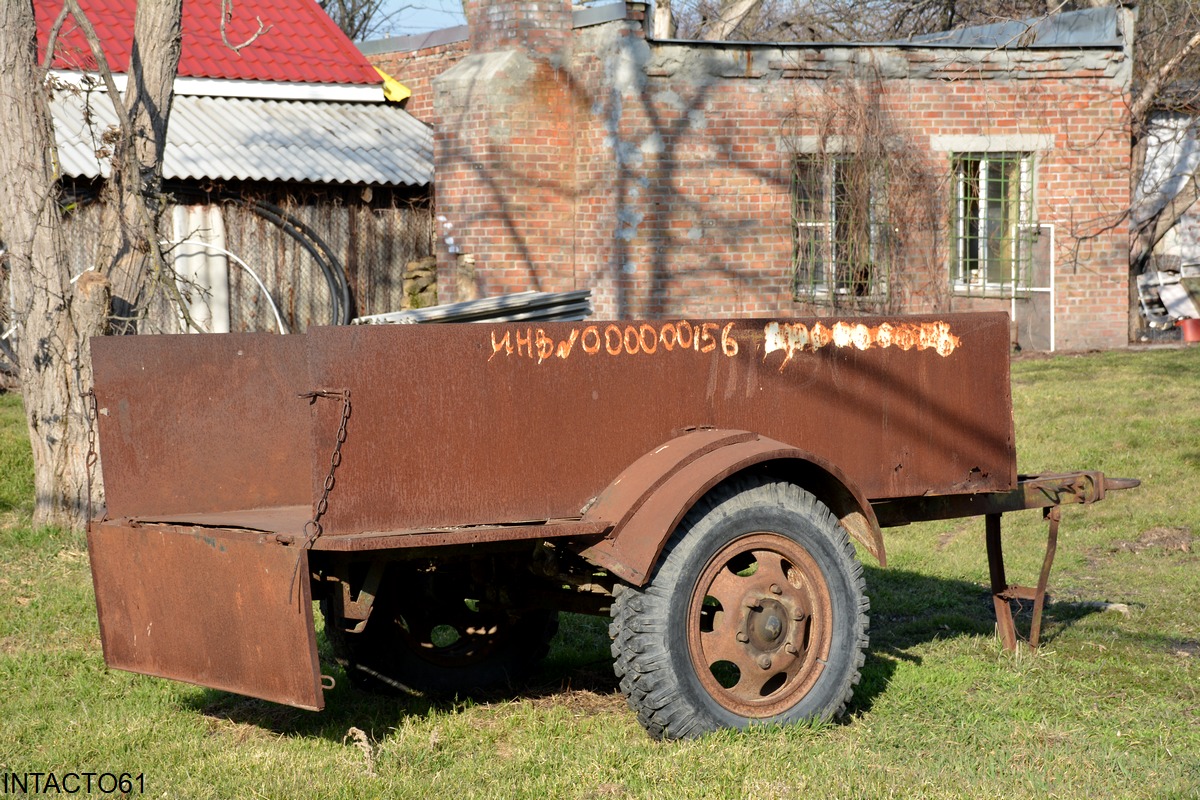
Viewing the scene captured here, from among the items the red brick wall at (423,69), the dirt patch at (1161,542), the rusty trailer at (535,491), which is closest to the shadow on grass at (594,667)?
the rusty trailer at (535,491)

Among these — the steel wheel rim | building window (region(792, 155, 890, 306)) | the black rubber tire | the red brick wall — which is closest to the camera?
the steel wheel rim

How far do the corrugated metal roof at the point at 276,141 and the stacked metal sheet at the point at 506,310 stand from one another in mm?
4628

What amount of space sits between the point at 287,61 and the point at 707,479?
13.9 m

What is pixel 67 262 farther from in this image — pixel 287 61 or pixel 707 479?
pixel 287 61

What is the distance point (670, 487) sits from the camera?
4066 millimetres

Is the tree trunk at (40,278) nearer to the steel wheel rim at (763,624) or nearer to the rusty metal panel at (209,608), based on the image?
the rusty metal panel at (209,608)

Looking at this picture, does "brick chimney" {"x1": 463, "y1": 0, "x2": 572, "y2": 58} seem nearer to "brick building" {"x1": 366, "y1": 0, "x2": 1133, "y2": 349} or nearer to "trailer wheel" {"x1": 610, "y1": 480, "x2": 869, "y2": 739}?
"brick building" {"x1": 366, "y1": 0, "x2": 1133, "y2": 349}

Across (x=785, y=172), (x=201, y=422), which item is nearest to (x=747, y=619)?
(x=201, y=422)

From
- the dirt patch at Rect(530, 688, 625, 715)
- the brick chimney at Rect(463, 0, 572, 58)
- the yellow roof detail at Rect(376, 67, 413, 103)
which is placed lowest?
the dirt patch at Rect(530, 688, 625, 715)

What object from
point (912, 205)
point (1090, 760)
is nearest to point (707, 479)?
point (1090, 760)

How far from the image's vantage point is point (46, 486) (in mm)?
7953

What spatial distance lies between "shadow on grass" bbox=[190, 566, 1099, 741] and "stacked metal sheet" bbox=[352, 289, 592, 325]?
3.60 metres

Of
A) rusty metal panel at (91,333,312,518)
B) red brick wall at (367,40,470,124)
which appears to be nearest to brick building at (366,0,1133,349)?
red brick wall at (367,40,470,124)

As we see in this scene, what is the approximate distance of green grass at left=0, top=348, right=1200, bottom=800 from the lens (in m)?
3.96
